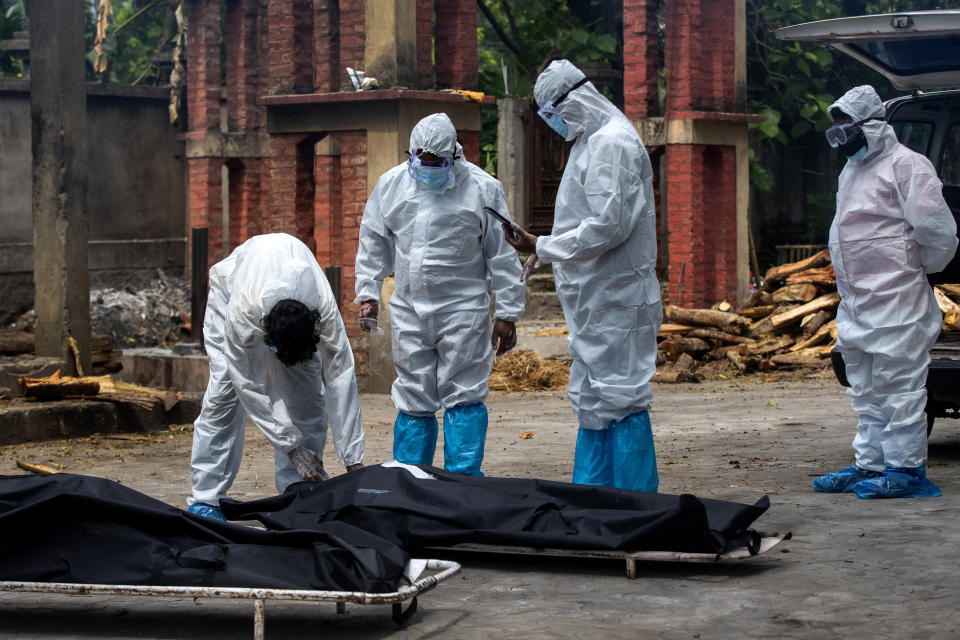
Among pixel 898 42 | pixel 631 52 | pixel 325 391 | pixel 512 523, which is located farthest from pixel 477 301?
pixel 631 52

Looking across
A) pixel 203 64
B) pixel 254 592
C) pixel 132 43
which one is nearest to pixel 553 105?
pixel 254 592

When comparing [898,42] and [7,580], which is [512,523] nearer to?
[7,580]

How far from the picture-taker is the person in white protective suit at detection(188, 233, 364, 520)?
18.3 feet

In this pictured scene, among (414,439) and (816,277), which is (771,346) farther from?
(414,439)

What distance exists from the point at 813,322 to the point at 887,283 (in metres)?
7.95

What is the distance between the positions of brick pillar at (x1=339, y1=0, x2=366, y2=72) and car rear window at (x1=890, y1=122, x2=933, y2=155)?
245 inches

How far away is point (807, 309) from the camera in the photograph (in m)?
14.6

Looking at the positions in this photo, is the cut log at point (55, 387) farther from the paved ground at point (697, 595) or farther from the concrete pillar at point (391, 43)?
the concrete pillar at point (391, 43)

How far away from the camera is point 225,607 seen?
4.97 metres

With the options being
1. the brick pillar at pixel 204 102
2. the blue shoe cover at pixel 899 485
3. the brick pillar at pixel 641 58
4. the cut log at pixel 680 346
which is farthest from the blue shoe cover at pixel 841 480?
the brick pillar at pixel 204 102

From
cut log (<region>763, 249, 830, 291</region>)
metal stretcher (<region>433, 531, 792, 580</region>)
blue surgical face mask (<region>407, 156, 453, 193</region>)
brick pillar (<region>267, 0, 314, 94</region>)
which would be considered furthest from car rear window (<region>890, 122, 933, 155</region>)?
brick pillar (<region>267, 0, 314, 94</region>)

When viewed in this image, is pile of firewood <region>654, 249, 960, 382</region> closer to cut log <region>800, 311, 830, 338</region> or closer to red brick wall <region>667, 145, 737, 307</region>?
cut log <region>800, 311, 830, 338</region>

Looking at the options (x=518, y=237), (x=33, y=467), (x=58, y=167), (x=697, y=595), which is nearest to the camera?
(x=697, y=595)

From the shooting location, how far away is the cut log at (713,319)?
14906 millimetres
